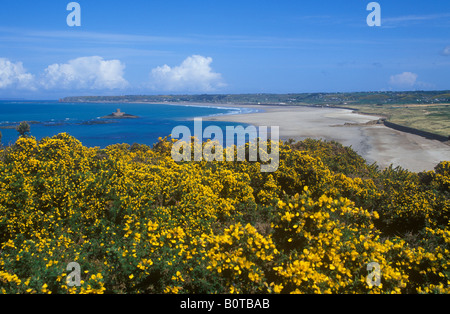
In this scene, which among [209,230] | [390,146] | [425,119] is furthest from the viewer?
[425,119]

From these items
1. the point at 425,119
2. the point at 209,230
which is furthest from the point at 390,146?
the point at 209,230

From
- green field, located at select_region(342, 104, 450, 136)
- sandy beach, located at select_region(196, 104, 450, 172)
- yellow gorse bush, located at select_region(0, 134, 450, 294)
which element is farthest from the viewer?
green field, located at select_region(342, 104, 450, 136)

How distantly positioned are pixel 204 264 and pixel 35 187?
6558 millimetres

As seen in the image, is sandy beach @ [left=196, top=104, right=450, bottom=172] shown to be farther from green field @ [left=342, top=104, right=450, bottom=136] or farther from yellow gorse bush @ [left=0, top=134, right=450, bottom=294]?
yellow gorse bush @ [left=0, top=134, right=450, bottom=294]

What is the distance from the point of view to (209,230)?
8391mm

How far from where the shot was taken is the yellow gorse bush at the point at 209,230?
19.5 ft

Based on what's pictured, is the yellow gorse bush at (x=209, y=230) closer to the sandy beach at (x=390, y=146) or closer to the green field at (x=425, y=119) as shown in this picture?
the sandy beach at (x=390, y=146)

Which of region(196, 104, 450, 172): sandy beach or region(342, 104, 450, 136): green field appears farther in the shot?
region(342, 104, 450, 136): green field

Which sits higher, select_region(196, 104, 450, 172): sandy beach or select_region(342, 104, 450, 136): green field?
select_region(342, 104, 450, 136): green field

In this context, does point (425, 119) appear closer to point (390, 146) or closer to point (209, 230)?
point (390, 146)

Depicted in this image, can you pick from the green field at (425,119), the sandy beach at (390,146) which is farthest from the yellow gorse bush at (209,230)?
the green field at (425,119)

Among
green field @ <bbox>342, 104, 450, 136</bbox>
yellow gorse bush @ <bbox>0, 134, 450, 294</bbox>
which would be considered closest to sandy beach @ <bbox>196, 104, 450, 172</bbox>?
green field @ <bbox>342, 104, 450, 136</bbox>

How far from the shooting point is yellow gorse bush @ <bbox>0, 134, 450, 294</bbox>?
5934 millimetres
